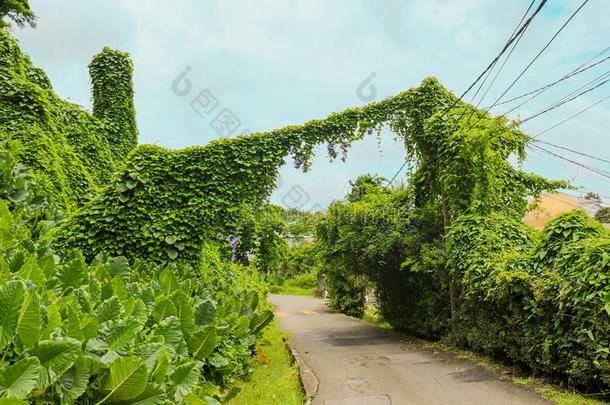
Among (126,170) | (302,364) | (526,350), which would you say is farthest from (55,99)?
(526,350)

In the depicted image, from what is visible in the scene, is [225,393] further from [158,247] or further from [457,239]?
[457,239]

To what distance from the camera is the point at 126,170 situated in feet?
20.7

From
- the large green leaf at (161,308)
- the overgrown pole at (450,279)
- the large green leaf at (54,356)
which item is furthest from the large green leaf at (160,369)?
the overgrown pole at (450,279)

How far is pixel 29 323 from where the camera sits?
135cm

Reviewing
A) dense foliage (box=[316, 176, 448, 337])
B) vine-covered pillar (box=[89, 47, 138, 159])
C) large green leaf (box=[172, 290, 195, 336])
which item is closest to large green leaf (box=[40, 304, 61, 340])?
large green leaf (box=[172, 290, 195, 336])

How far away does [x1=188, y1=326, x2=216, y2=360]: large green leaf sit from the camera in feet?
8.69

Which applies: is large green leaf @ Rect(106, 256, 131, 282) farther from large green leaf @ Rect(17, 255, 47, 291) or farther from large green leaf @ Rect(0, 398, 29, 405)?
large green leaf @ Rect(0, 398, 29, 405)

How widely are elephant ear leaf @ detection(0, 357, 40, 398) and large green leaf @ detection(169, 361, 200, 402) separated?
0.79m

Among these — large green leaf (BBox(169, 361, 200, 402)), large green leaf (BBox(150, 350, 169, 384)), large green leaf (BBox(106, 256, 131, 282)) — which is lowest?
large green leaf (BBox(169, 361, 200, 402))

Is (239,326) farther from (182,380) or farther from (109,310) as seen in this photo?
(109,310)

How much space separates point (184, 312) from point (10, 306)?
4.16 feet

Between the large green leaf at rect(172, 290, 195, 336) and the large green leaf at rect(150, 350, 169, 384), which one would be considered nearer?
the large green leaf at rect(150, 350, 169, 384)

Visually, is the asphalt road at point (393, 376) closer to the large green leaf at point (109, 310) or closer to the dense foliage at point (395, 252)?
the dense foliage at point (395, 252)

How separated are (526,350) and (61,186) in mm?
8333
